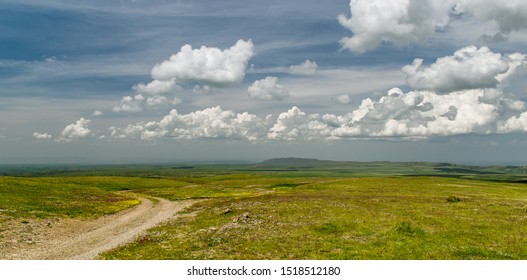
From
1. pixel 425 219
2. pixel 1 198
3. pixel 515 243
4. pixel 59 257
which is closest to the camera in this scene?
pixel 59 257

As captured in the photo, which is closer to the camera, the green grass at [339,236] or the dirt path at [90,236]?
the green grass at [339,236]

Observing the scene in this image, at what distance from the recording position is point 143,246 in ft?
103

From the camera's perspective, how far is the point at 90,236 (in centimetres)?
3753

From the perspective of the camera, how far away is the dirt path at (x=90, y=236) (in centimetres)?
2944

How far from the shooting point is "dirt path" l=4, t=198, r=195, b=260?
96.6 feet

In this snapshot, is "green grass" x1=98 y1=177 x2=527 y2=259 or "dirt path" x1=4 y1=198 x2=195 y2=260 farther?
"dirt path" x1=4 y1=198 x2=195 y2=260

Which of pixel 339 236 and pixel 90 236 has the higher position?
pixel 339 236

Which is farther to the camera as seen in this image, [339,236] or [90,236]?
[90,236]

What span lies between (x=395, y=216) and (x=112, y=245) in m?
32.8
